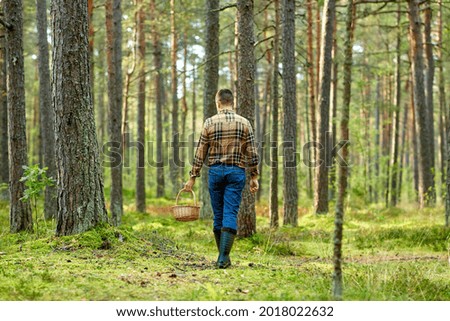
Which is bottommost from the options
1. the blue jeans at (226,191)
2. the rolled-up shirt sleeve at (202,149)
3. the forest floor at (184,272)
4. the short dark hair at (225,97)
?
the forest floor at (184,272)

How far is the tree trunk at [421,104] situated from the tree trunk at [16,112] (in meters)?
13.3

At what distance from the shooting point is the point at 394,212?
1859 cm

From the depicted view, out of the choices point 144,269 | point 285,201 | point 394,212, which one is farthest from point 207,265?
point 394,212

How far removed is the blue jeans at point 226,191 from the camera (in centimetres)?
677

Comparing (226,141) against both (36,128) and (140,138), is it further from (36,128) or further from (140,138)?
(36,128)

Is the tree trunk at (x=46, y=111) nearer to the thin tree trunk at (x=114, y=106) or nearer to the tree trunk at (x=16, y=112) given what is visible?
the thin tree trunk at (x=114, y=106)

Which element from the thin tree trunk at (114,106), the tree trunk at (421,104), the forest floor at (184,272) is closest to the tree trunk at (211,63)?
the thin tree trunk at (114,106)

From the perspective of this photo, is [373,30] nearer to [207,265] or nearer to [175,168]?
[175,168]

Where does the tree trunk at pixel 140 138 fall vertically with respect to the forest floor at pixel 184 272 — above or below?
above

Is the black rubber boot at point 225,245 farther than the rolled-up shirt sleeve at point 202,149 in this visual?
No

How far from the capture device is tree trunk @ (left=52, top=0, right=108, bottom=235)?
283 inches

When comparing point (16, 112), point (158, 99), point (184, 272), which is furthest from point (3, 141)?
point (184, 272)

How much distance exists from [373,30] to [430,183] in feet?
64.3

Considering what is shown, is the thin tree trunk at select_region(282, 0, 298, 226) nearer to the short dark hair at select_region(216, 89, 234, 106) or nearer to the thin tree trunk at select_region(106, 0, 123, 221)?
the thin tree trunk at select_region(106, 0, 123, 221)
